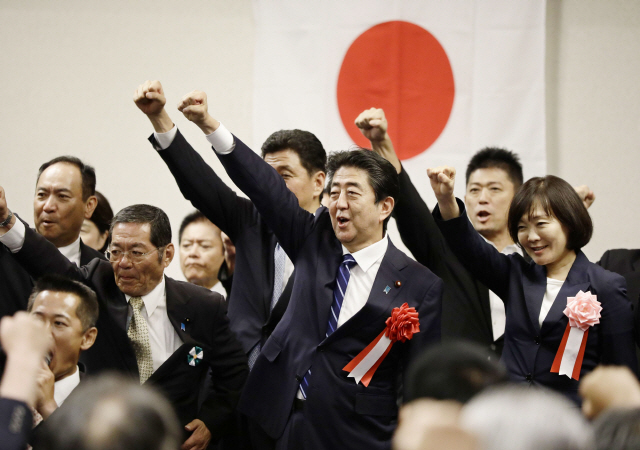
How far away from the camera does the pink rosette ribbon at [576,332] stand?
7.41ft

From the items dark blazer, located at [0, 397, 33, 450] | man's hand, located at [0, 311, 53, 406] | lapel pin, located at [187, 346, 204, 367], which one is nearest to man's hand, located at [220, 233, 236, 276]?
lapel pin, located at [187, 346, 204, 367]

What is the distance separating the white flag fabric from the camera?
4.09 meters

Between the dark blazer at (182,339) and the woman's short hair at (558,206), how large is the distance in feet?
3.85

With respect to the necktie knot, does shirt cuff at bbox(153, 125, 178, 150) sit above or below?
above

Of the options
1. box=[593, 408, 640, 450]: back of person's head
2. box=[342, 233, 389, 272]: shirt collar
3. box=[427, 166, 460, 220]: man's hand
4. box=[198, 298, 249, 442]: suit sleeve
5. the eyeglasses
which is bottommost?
box=[198, 298, 249, 442]: suit sleeve

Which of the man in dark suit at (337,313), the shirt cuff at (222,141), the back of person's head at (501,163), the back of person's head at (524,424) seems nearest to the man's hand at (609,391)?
the back of person's head at (524,424)

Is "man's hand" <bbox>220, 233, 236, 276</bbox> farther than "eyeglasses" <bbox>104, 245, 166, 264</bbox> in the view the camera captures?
Yes

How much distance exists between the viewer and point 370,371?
2234 mm

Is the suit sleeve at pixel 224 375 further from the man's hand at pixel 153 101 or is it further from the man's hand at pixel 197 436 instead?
the man's hand at pixel 153 101

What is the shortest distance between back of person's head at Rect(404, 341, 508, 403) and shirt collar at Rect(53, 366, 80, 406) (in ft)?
4.24

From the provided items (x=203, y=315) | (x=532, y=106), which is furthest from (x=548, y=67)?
(x=203, y=315)

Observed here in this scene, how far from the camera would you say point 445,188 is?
2406mm

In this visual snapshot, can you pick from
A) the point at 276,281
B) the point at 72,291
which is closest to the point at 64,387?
the point at 72,291

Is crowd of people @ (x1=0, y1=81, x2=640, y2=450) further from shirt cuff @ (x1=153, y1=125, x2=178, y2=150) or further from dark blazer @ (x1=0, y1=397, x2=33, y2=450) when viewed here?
dark blazer @ (x1=0, y1=397, x2=33, y2=450)
